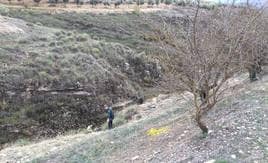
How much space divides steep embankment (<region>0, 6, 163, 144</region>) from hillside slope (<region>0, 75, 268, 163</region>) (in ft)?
16.2

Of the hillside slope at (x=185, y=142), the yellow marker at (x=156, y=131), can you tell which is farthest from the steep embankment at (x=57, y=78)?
the yellow marker at (x=156, y=131)

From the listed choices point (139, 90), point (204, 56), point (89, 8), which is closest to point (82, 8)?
point (89, 8)

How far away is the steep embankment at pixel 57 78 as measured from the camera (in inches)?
994

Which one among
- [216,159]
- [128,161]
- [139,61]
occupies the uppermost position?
[216,159]

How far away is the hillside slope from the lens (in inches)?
435

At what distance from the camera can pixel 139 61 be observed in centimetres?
3956

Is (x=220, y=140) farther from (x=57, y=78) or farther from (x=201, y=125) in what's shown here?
(x=57, y=78)

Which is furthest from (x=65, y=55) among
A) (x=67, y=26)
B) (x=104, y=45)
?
(x=67, y=26)

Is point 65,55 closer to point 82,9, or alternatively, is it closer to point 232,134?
point 232,134

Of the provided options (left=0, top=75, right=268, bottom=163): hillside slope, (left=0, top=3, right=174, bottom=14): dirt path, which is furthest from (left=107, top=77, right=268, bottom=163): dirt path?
(left=0, top=3, right=174, bottom=14): dirt path

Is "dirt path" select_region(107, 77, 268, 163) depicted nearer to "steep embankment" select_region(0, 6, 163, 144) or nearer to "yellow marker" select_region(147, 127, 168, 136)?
"yellow marker" select_region(147, 127, 168, 136)

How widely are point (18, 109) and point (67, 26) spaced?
2761cm

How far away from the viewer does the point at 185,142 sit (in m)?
12.3

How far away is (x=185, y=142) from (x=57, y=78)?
61.2 feet
